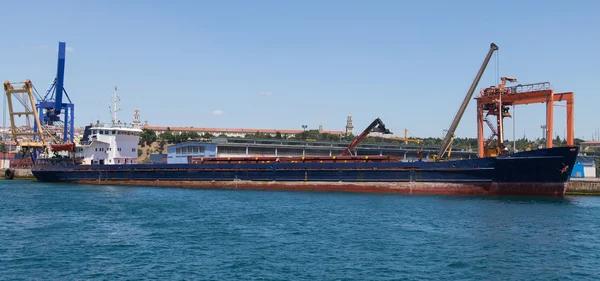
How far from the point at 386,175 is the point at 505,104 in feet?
40.7

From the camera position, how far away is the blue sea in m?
18.5

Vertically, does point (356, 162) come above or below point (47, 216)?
above

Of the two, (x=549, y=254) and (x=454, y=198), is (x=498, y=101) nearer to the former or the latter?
(x=454, y=198)

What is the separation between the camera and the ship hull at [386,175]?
38375 mm

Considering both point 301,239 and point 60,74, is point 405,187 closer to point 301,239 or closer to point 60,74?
point 301,239

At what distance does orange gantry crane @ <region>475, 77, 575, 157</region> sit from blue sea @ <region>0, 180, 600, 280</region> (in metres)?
6.76

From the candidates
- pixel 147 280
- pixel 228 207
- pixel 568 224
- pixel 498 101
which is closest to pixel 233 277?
pixel 147 280

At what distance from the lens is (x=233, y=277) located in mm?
17625

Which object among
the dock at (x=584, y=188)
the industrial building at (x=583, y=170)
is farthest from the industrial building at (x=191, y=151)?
the industrial building at (x=583, y=170)

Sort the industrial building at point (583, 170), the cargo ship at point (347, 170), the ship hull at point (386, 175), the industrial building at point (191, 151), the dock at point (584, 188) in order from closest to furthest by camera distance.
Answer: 1. the ship hull at point (386, 175)
2. the cargo ship at point (347, 170)
3. the dock at point (584, 188)
4. the industrial building at point (583, 170)
5. the industrial building at point (191, 151)

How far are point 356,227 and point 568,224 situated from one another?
1156 cm

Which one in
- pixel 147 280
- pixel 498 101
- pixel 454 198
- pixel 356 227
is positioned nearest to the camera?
pixel 147 280

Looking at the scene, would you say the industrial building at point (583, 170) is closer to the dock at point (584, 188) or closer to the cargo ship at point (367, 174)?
the dock at point (584, 188)

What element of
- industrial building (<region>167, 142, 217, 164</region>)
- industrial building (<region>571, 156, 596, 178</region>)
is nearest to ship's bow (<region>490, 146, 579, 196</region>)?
industrial building (<region>571, 156, 596, 178</region>)
